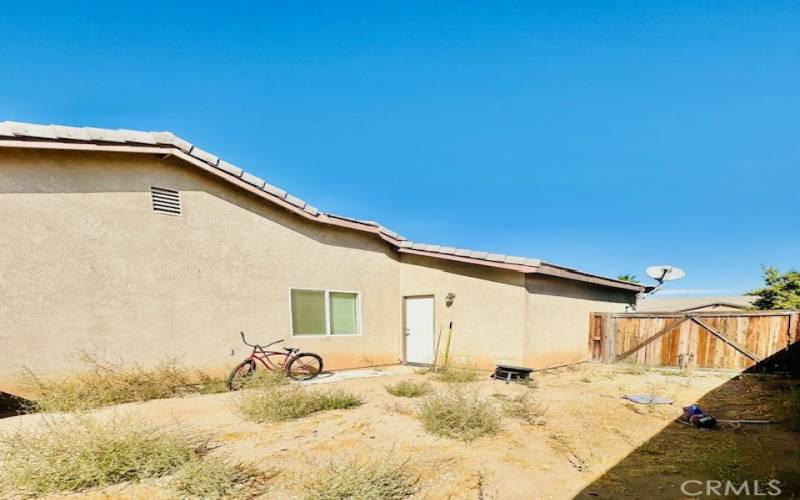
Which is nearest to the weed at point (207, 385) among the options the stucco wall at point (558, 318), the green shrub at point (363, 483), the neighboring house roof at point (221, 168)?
the neighboring house roof at point (221, 168)

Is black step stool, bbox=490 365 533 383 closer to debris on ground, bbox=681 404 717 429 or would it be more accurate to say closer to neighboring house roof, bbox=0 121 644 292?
neighboring house roof, bbox=0 121 644 292

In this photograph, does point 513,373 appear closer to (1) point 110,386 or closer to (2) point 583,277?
(2) point 583,277

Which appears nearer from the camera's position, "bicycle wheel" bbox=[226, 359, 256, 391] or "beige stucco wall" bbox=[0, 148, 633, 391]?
"beige stucco wall" bbox=[0, 148, 633, 391]

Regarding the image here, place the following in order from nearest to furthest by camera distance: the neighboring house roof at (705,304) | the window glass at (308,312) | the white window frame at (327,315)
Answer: the white window frame at (327,315), the window glass at (308,312), the neighboring house roof at (705,304)

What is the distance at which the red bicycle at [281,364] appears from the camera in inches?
266

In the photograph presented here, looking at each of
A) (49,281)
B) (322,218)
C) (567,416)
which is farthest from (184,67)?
(567,416)

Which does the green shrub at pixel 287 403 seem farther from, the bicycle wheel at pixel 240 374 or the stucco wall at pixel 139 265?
the stucco wall at pixel 139 265

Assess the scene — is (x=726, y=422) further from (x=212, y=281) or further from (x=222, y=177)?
(x=222, y=177)

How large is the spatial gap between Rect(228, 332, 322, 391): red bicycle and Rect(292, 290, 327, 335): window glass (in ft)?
1.77

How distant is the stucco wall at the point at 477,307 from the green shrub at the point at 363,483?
19.2ft

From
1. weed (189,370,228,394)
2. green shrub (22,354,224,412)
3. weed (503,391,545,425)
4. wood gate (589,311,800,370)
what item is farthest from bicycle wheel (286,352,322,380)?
wood gate (589,311,800,370)

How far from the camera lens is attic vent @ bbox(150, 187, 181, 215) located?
6.48 metres

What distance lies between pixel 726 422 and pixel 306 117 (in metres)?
12.0

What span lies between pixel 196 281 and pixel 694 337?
1221cm
